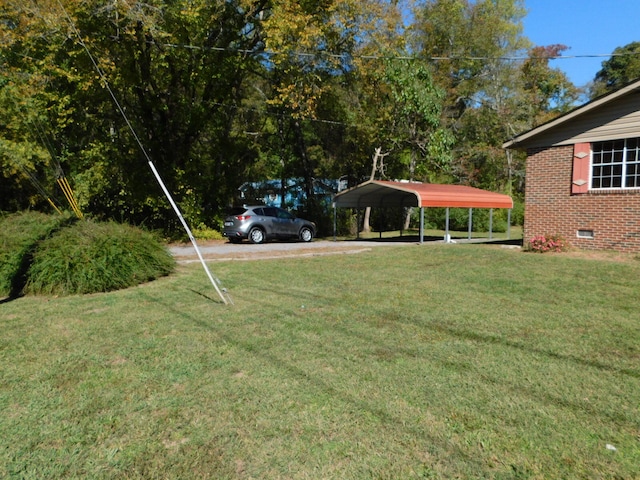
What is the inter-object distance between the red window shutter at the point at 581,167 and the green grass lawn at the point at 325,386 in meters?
5.80

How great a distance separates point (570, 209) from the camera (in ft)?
41.2

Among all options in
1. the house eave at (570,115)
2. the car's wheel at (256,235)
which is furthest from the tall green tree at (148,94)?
the house eave at (570,115)

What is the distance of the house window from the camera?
1149cm

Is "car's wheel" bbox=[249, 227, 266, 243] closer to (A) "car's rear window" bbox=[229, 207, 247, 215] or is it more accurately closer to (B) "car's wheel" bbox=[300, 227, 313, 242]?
(A) "car's rear window" bbox=[229, 207, 247, 215]

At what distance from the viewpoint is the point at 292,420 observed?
3.17 meters

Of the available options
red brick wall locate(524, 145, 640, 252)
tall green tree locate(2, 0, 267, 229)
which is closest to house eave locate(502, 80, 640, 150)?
red brick wall locate(524, 145, 640, 252)

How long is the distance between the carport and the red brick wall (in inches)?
155

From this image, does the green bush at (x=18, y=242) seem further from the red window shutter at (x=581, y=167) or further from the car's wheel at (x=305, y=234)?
the red window shutter at (x=581, y=167)

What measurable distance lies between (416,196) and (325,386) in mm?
14516

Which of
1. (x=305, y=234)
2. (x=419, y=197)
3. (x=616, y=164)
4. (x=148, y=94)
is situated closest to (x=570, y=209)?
(x=616, y=164)

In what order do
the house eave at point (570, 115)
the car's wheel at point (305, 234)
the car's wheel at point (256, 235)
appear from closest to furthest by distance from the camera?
1. the house eave at point (570, 115)
2. the car's wheel at point (256, 235)
3. the car's wheel at point (305, 234)

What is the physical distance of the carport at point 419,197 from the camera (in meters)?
17.0

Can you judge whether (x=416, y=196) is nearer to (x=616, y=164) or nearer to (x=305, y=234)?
(x=305, y=234)

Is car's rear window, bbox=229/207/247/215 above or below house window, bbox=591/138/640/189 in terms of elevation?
below
